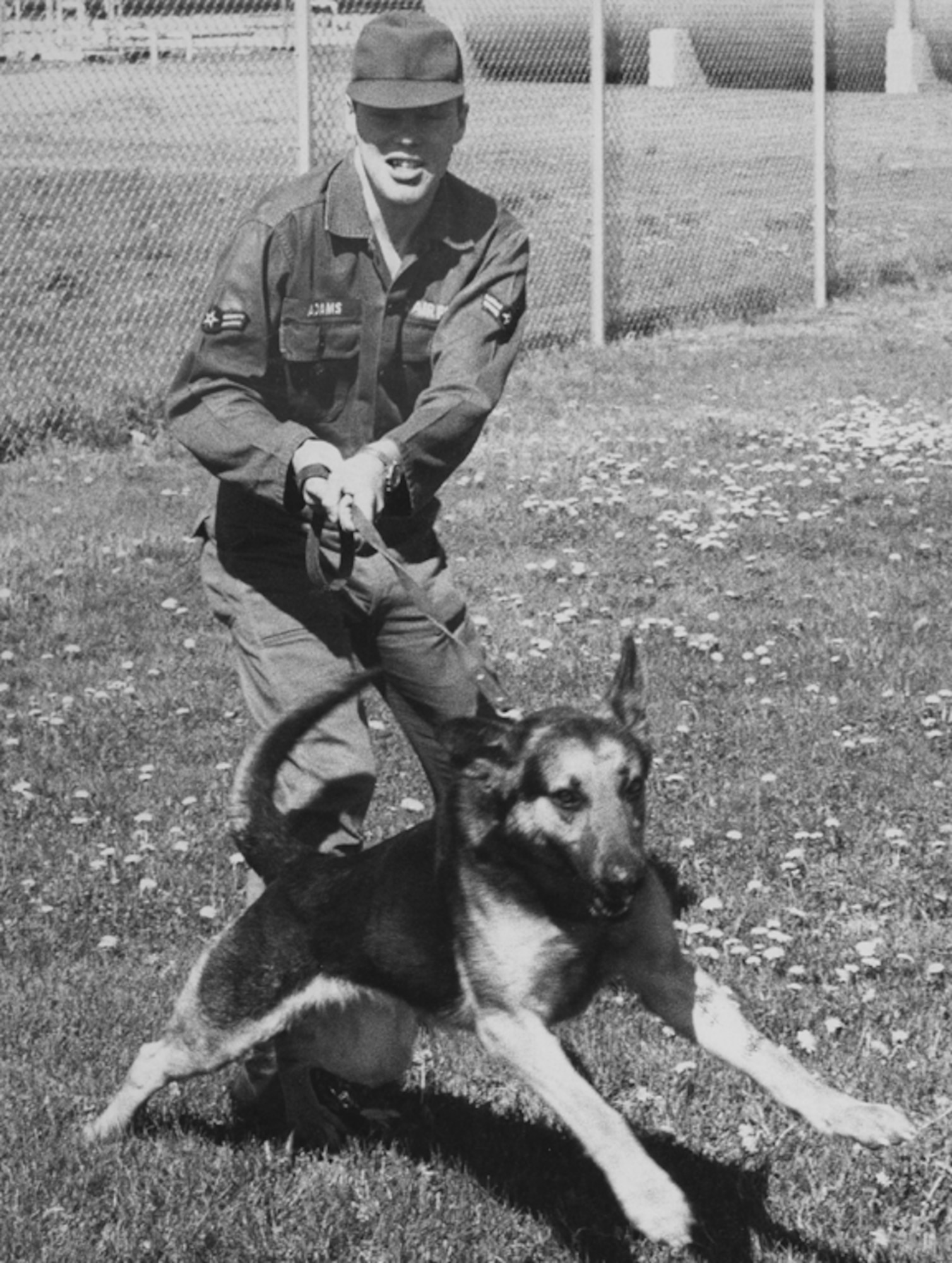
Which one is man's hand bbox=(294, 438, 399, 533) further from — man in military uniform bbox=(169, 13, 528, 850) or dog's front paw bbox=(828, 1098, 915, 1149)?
dog's front paw bbox=(828, 1098, 915, 1149)

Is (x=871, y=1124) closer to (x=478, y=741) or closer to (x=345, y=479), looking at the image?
(x=478, y=741)

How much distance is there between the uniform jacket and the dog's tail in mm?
559

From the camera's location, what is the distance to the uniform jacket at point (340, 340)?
462cm

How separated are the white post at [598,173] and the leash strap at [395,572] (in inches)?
413

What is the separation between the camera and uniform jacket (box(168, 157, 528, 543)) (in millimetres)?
4621

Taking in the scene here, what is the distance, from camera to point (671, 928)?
3998 millimetres

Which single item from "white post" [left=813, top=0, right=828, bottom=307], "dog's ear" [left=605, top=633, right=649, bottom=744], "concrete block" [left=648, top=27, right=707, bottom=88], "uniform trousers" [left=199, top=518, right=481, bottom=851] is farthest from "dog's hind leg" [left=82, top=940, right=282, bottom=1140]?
"concrete block" [left=648, top=27, right=707, bottom=88]

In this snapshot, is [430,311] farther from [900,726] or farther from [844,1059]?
[900,726]

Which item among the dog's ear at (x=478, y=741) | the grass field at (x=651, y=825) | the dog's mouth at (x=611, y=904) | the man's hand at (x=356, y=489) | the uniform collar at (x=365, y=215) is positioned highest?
the uniform collar at (x=365, y=215)

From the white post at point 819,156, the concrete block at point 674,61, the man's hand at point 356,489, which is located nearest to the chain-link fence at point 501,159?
the concrete block at point 674,61

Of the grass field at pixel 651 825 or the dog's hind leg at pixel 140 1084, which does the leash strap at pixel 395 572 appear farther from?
the dog's hind leg at pixel 140 1084

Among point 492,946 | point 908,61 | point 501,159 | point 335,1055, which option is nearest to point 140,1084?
point 335,1055

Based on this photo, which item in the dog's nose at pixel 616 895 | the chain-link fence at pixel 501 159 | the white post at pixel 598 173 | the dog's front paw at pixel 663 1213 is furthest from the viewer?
the white post at pixel 598 173

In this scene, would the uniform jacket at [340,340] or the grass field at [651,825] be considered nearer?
the grass field at [651,825]
